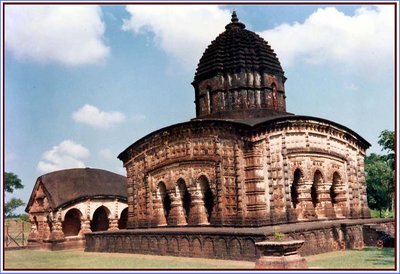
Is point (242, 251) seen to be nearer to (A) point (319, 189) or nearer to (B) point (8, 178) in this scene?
(A) point (319, 189)

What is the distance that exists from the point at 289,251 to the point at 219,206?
21.9ft

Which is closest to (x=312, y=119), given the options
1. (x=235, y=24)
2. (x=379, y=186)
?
(x=235, y=24)

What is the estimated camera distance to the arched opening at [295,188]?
19547 mm

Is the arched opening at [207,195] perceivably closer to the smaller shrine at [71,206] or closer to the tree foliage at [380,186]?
the smaller shrine at [71,206]

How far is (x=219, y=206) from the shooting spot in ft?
61.2

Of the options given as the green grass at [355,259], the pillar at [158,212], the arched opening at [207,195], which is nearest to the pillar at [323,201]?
the green grass at [355,259]

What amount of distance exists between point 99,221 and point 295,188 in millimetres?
13333

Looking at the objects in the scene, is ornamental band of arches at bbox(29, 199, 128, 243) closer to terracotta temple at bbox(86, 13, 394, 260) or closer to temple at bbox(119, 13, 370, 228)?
terracotta temple at bbox(86, 13, 394, 260)

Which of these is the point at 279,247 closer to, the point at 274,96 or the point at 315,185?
the point at 315,185

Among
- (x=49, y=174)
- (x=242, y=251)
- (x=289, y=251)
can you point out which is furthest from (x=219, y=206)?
(x=49, y=174)

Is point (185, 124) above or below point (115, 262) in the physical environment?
above

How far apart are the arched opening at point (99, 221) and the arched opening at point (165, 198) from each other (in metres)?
7.69

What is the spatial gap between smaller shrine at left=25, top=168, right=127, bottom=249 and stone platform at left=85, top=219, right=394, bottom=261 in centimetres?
481

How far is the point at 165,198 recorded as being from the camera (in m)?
21.9
